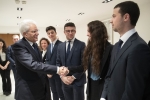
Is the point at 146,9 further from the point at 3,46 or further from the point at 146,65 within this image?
the point at 3,46

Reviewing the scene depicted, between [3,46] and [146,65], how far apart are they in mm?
4512

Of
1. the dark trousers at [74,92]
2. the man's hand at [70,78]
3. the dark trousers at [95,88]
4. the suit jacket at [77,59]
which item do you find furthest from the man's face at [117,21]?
the dark trousers at [74,92]

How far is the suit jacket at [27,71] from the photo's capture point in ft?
5.19

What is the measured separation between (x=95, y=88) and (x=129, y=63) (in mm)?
775

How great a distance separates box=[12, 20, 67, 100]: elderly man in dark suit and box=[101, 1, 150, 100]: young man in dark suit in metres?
0.86

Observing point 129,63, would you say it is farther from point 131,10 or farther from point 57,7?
point 57,7

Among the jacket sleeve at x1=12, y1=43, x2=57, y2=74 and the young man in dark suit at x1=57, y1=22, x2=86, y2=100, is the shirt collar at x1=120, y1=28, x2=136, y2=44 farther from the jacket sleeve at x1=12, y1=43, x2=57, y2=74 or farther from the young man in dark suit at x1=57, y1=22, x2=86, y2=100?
the young man in dark suit at x1=57, y1=22, x2=86, y2=100

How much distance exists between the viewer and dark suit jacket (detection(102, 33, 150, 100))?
3.25 ft

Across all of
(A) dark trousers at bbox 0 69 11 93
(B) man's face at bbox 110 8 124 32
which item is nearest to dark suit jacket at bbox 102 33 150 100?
(B) man's face at bbox 110 8 124 32

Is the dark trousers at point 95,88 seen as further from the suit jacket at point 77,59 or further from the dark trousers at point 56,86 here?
the dark trousers at point 56,86

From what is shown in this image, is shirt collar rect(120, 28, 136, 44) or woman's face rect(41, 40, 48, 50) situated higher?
shirt collar rect(120, 28, 136, 44)

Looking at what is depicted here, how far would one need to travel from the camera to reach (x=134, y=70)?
1.00m

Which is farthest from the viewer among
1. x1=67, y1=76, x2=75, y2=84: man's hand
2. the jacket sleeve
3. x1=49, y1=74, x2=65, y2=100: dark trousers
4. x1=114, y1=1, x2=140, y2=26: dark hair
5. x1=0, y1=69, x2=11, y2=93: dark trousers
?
x1=0, y1=69, x2=11, y2=93: dark trousers

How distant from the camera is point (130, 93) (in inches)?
40.2
